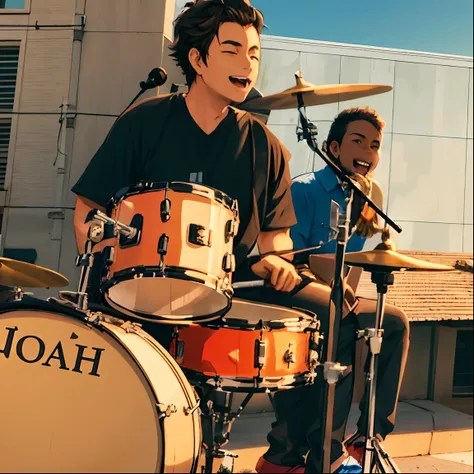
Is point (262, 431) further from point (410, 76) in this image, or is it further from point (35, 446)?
point (410, 76)

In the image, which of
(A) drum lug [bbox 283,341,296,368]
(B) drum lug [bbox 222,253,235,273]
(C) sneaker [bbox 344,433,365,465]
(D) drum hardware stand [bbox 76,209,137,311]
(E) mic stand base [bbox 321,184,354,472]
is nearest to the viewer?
(D) drum hardware stand [bbox 76,209,137,311]

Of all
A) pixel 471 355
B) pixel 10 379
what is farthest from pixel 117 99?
pixel 471 355

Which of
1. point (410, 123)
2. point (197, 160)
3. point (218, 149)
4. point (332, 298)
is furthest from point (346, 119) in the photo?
point (332, 298)

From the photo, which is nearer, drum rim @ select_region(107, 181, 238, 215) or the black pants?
drum rim @ select_region(107, 181, 238, 215)

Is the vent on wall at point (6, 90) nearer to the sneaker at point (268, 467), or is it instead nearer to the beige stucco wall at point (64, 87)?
the beige stucco wall at point (64, 87)

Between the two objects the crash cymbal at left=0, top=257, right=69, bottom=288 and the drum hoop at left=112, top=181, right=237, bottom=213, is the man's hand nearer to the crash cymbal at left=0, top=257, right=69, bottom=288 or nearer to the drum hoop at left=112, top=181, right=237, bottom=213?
the drum hoop at left=112, top=181, right=237, bottom=213

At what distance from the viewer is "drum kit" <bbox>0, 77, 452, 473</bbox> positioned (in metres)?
1.83

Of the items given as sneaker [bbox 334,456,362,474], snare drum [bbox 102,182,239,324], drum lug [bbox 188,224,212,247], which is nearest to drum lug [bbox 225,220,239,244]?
snare drum [bbox 102,182,239,324]

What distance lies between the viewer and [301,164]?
2424 mm

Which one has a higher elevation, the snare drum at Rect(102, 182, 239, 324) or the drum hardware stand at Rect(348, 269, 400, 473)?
the snare drum at Rect(102, 182, 239, 324)

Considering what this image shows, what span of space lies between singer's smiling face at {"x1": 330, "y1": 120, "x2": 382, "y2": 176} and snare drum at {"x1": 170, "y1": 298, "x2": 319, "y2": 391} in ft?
2.56

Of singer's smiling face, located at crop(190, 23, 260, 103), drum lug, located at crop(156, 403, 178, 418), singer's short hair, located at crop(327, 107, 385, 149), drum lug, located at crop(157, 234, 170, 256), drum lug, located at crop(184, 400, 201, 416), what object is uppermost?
singer's smiling face, located at crop(190, 23, 260, 103)

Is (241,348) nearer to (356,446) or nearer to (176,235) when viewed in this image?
(176,235)

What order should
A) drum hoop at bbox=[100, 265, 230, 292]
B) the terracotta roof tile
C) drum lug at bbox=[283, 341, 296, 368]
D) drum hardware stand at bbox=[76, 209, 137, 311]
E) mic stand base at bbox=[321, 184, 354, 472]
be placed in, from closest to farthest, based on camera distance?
drum hardware stand at bbox=[76, 209, 137, 311], drum hoop at bbox=[100, 265, 230, 292], drum lug at bbox=[283, 341, 296, 368], mic stand base at bbox=[321, 184, 354, 472], the terracotta roof tile
